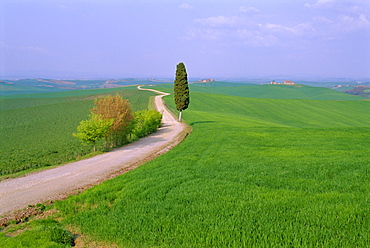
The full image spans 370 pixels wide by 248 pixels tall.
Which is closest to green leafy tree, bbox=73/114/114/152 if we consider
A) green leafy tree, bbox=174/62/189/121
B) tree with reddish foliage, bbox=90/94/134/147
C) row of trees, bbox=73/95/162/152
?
row of trees, bbox=73/95/162/152

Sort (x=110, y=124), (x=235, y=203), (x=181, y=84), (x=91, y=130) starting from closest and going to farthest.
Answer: (x=235, y=203) < (x=91, y=130) < (x=110, y=124) < (x=181, y=84)

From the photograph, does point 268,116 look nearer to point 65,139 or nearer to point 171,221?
point 65,139

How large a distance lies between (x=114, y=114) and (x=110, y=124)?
2.53 m

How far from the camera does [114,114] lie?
26844mm

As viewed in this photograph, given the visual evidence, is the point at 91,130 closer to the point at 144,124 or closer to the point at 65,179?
the point at 65,179

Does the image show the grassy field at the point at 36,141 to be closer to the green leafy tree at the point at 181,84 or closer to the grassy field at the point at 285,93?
the green leafy tree at the point at 181,84

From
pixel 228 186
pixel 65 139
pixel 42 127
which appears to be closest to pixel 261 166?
pixel 228 186

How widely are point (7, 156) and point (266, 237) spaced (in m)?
27.2

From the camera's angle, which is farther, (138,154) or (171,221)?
(138,154)

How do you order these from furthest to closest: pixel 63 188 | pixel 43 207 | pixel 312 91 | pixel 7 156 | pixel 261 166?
pixel 312 91, pixel 7 156, pixel 261 166, pixel 63 188, pixel 43 207

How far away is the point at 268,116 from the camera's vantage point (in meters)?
67.6

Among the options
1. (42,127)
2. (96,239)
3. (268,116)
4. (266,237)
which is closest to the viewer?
(266,237)

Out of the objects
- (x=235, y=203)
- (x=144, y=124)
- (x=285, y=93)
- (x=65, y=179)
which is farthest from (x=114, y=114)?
(x=285, y=93)

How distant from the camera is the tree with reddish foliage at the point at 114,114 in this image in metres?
26.5
